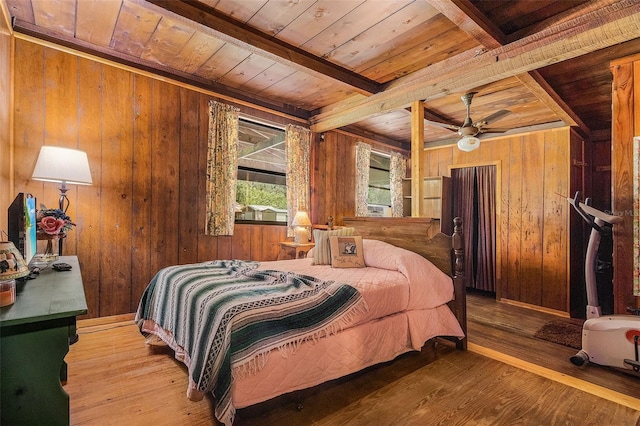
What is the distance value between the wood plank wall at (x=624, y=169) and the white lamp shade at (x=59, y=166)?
4325 millimetres

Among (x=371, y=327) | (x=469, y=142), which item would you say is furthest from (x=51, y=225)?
(x=469, y=142)

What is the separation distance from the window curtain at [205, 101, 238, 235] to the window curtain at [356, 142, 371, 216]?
2277 mm

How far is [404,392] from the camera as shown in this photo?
2.04 meters

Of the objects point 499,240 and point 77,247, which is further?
point 499,240

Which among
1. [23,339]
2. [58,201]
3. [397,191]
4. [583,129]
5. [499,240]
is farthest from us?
[397,191]

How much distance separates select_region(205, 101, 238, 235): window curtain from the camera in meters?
3.76

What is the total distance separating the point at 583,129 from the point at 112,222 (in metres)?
6.00

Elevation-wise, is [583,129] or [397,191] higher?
[583,129]

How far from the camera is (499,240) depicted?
15.5 ft

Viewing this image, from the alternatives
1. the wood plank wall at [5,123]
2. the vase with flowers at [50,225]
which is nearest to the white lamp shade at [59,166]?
the wood plank wall at [5,123]

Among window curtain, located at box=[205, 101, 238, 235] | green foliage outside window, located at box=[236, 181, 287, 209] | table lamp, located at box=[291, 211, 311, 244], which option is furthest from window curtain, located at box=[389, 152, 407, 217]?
window curtain, located at box=[205, 101, 238, 235]

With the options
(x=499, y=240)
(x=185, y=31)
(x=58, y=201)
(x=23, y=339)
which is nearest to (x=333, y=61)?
(x=185, y=31)

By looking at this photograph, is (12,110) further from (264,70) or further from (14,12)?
(264,70)

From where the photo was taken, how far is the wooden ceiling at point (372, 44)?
2.30 m
